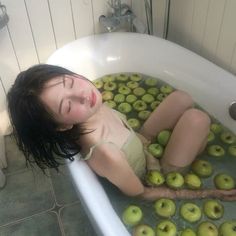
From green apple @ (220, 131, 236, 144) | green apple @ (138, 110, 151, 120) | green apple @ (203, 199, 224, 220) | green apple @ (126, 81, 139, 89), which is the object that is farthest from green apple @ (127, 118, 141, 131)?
green apple @ (203, 199, 224, 220)

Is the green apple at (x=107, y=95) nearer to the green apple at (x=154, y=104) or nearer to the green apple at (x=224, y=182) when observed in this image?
the green apple at (x=154, y=104)

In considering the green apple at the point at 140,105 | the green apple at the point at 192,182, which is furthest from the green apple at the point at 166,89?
the green apple at the point at 192,182

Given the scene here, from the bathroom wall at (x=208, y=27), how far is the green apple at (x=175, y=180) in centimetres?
52

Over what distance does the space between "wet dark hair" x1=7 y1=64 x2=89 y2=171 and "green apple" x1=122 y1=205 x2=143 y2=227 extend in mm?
248

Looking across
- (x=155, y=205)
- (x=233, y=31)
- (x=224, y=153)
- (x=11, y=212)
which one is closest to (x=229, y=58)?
(x=233, y=31)

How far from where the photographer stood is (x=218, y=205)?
1.06 meters

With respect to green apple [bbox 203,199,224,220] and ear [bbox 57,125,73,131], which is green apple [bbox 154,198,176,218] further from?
ear [bbox 57,125,73,131]

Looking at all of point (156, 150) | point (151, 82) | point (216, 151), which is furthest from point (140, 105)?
point (216, 151)

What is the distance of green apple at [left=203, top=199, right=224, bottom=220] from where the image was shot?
104 centimetres

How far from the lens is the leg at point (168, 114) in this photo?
1.24 metres

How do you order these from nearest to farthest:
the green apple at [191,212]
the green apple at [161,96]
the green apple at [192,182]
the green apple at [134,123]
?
the green apple at [191,212]
the green apple at [192,182]
the green apple at [134,123]
the green apple at [161,96]

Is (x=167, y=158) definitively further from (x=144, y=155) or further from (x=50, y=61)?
(x=50, y=61)

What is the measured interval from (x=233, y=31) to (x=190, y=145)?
0.49 metres

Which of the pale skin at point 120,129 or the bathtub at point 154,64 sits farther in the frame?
the bathtub at point 154,64
